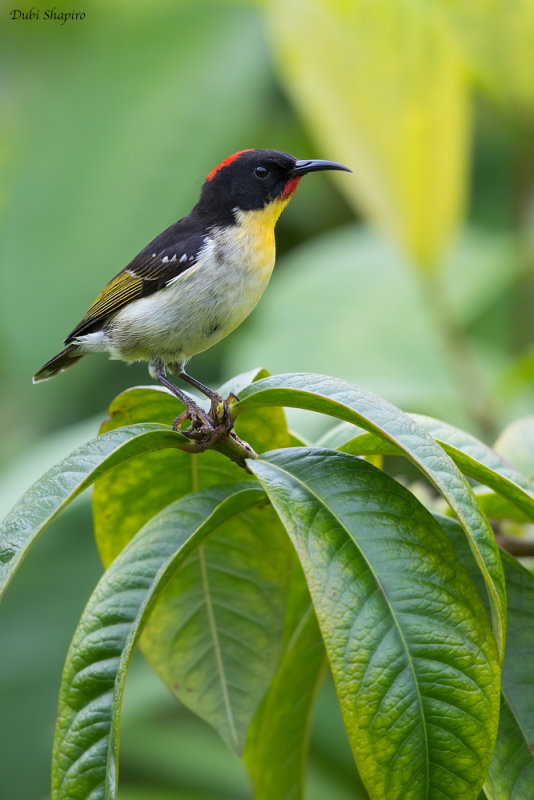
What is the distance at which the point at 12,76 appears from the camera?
5102 millimetres

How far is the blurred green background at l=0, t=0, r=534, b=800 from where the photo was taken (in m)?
2.86

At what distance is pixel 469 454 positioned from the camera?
61.8 inches

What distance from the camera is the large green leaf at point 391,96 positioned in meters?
2.77

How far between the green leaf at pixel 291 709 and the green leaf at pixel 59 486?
21.4 inches

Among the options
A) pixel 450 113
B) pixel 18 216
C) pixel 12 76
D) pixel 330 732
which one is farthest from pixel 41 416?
pixel 450 113

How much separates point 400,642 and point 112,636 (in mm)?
453

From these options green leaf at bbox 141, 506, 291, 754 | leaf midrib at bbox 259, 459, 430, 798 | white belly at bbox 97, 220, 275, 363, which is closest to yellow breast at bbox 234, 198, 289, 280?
white belly at bbox 97, 220, 275, 363

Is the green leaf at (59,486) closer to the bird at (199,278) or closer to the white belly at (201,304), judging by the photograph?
the bird at (199,278)

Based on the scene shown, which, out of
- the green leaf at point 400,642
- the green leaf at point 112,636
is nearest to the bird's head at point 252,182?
the green leaf at point 112,636

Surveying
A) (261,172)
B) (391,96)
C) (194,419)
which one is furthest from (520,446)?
(391,96)

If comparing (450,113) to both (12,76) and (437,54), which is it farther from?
(12,76)

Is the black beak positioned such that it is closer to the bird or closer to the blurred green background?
the bird

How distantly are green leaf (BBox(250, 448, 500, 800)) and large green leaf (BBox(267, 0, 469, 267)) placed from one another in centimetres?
171

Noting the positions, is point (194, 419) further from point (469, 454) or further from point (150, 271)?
point (150, 271)
